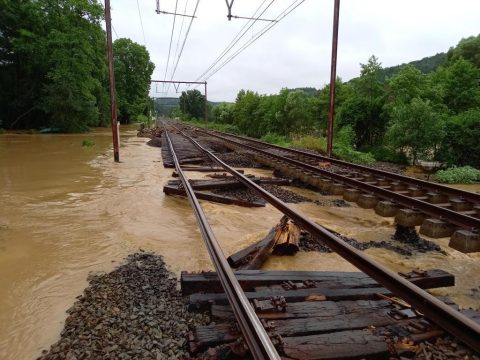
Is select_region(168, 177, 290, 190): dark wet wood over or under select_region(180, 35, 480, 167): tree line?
under

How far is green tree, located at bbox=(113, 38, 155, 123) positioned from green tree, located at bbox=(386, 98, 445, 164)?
51599 mm

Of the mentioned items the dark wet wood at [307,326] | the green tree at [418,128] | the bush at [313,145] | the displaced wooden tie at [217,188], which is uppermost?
the green tree at [418,128]

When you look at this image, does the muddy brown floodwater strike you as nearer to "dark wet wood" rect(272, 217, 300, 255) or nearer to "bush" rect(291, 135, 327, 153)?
"dark wet wood" rect(272, 217, 300, 255)

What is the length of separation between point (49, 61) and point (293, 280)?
111ft

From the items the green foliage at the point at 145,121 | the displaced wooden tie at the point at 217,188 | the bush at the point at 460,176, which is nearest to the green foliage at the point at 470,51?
the bush at the point at 460,176

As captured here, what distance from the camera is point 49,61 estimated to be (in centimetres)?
3067

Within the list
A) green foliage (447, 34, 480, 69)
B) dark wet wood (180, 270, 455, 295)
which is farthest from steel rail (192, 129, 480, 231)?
green foliage (447, 34, 480, 69)

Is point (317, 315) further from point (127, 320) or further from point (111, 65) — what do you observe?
point (111, 65)

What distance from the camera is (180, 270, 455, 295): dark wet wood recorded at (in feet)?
11.8

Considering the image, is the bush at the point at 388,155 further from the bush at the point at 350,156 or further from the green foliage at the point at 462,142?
the bush at the point at 350,156

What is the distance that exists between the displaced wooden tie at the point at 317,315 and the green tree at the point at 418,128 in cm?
1580

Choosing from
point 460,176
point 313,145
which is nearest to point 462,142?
point 460,176

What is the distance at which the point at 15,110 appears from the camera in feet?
108

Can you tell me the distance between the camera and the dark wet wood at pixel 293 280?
359cm
